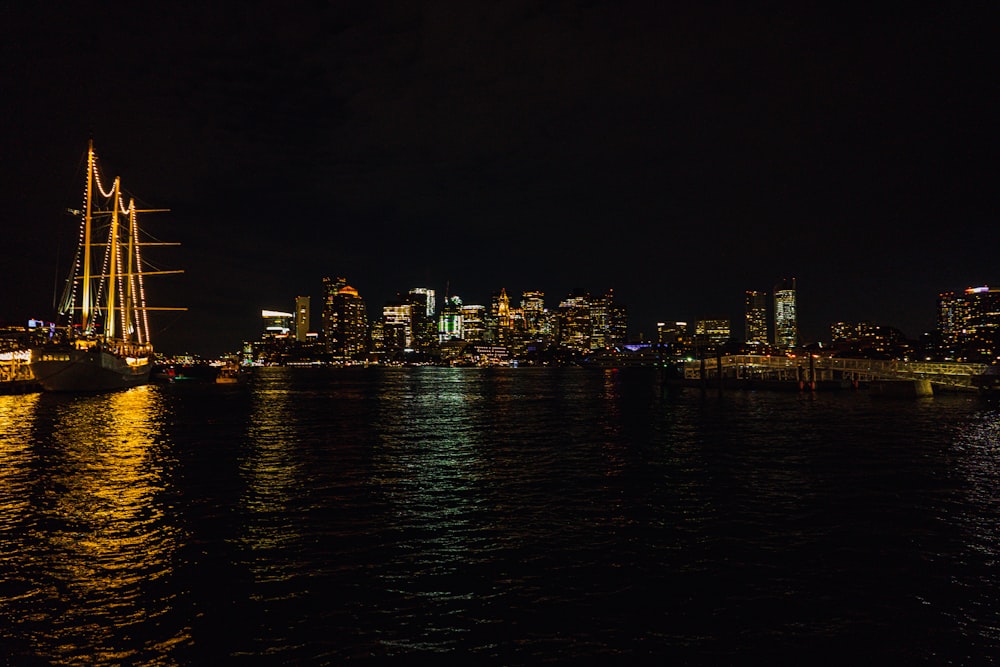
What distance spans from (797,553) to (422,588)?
1044 centimetres

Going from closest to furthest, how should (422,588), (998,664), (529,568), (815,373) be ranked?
1. (998,664)
2. (422,588)
3. (529,568)
4. (815,373)

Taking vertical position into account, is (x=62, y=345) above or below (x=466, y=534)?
above

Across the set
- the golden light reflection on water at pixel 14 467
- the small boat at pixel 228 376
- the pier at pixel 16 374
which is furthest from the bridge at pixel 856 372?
the small boat at pixel 228 376

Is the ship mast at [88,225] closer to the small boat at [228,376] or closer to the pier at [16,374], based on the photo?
the pier at [16,374]

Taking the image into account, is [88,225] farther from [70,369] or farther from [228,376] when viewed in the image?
[228,376]

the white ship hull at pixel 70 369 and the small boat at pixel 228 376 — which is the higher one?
the white ship hull at pixel 70 369

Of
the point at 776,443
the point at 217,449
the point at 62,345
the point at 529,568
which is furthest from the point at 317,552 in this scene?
the point at 62,345

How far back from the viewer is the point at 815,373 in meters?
101

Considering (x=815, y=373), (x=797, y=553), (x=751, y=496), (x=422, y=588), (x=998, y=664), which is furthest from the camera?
(x=815, y=373)

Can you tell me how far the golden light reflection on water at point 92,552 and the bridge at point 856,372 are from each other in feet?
268

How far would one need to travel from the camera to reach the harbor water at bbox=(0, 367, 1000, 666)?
39.4 ft

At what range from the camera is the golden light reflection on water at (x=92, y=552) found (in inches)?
475

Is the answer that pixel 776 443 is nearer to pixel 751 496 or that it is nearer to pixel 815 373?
pixel 751 496

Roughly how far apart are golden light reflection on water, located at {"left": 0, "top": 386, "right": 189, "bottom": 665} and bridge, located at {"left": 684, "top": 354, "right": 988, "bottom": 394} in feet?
268
